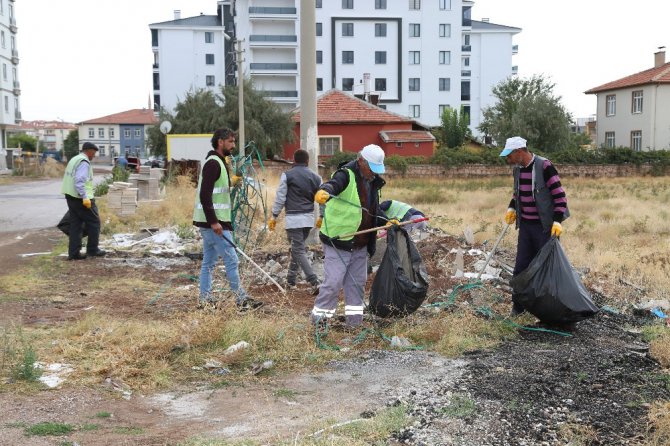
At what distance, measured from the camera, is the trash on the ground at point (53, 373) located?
16.8ft

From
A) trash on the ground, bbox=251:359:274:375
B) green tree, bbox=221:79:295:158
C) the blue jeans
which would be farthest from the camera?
green tree, bbox=221:79:295:158

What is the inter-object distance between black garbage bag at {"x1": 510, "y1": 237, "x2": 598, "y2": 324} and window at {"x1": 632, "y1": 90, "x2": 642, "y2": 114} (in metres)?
46.5

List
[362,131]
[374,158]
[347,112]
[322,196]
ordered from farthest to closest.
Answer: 1. [347,112]
2. [362,131]
3. [374,158]
4. [322,196]

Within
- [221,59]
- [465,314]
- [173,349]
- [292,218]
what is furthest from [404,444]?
[221,59]

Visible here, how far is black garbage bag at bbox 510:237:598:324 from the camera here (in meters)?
6.47

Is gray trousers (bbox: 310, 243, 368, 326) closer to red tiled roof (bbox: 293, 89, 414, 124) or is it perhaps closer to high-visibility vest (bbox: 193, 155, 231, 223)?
high-visibility vest (bbox: 193, 155, 231, 223)

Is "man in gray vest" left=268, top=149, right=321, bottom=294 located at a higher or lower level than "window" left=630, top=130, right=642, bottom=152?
lower

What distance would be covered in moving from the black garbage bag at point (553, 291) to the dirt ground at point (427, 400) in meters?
0.20

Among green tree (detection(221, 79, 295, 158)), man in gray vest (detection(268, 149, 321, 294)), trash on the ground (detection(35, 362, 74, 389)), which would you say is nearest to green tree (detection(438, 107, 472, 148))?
green tree (detection(221, 79, 295, 158))

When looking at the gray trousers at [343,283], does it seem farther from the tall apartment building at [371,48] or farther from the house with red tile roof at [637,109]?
the tall apartment building at [371,48]

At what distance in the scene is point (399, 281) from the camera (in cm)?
644

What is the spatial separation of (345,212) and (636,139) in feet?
157

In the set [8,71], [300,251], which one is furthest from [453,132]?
[300,251]

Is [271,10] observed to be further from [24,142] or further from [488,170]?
[24,142]
